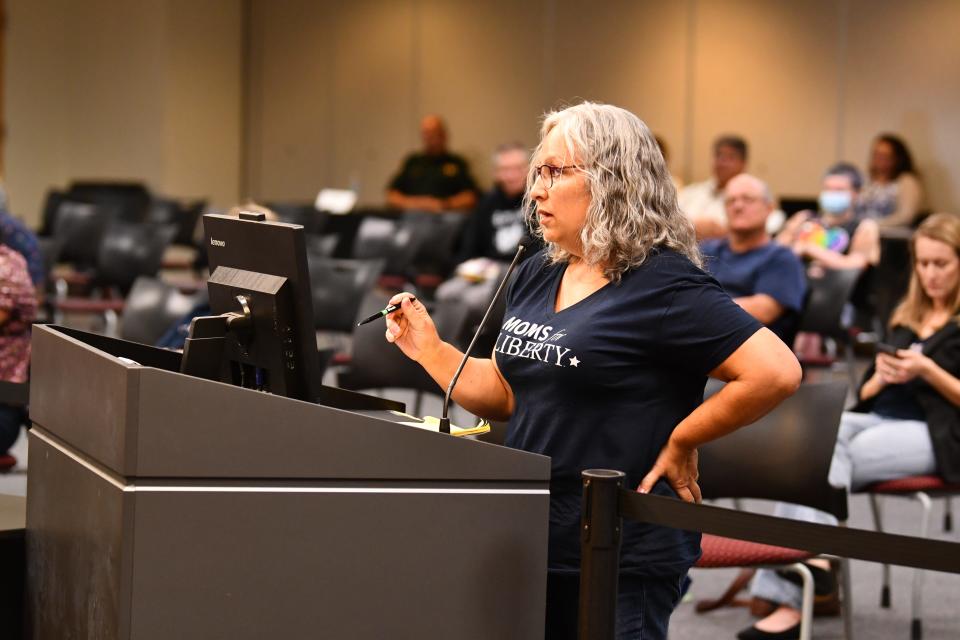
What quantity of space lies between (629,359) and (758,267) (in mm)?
2804

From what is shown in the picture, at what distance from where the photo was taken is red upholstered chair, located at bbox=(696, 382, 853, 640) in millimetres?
3260

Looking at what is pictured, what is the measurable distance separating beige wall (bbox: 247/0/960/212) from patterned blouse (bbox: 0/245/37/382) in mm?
7215

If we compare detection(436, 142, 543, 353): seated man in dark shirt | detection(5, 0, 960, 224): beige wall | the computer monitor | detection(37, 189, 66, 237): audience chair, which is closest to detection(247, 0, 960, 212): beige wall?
detection(5, 0, 960, 224): beige wall

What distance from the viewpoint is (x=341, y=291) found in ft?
20.0

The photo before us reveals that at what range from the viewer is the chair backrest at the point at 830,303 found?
600cm

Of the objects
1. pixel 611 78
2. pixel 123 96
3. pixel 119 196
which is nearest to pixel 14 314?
pixel 611 78

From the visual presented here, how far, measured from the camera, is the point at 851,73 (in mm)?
9961

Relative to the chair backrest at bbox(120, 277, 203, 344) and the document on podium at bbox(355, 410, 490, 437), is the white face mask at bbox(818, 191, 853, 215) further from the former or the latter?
the document on podium at bbox(355, 410, 490, 437)

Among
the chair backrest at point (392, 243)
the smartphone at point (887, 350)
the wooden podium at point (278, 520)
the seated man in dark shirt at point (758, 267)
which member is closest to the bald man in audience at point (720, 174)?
the chair backrest at point (392, 243)

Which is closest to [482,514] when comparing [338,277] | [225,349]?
[225,349]

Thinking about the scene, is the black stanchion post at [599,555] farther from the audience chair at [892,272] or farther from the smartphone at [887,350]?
the audience chair at [892,272]

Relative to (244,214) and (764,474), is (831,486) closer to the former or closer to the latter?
(764,474)

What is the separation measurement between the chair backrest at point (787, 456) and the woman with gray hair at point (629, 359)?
1.25m

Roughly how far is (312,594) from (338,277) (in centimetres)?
442
